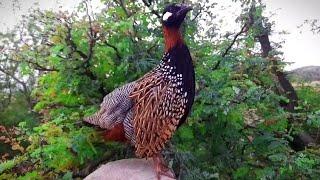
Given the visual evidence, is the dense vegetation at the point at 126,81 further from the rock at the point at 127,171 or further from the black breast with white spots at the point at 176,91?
the black breast with white spots at the point at 176,91

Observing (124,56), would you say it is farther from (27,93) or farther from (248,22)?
(27,93)

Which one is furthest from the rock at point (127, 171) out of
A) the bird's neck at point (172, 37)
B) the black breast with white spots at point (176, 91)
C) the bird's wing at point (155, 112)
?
the bird's neck at point (172, 37)

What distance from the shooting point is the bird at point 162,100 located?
2637mm

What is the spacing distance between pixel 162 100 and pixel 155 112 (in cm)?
8

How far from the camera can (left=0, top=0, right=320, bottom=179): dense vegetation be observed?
3.35 meters

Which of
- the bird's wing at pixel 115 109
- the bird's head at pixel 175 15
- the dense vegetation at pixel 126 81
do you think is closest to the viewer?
the bird's head at pixel 175 15

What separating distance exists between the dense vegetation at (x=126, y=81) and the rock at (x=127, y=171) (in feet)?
0.98

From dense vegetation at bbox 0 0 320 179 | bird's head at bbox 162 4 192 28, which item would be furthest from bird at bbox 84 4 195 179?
dense vegetation at bbox 0 0 320 179

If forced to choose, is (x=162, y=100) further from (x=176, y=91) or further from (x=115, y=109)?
(x=115, y=109)

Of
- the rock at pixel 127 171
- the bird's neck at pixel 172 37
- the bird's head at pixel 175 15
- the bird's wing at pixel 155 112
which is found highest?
the bird's head at pixel 175 15

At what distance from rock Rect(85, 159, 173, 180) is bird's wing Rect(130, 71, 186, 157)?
0.49 ft

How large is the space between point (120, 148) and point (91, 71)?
0.62 m

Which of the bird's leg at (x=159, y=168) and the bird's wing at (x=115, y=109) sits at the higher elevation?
the bird's wing at (x=115, y=109)

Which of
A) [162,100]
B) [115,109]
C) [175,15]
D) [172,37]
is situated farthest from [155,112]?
[175,15]
